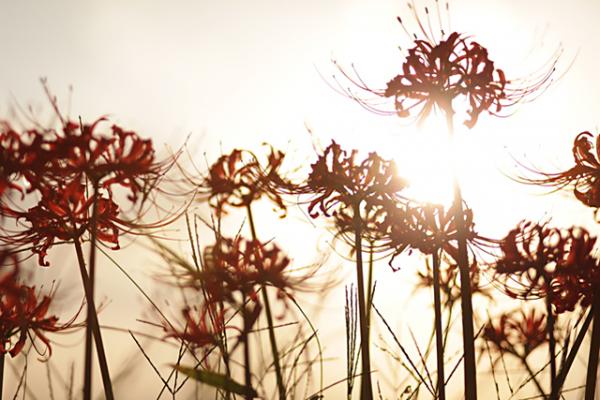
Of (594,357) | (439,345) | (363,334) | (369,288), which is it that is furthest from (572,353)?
(369,288)

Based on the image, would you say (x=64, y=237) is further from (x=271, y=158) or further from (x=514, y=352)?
(x=514, y=352)

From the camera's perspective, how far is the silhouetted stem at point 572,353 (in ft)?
11.7

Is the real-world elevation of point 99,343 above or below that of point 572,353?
below

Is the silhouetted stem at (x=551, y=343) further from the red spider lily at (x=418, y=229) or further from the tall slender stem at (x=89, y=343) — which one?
the tall slender stem at (x=89, y=343)

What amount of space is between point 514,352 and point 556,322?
0.63m

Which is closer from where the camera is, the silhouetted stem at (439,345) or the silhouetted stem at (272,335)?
the silhouetted stem at (272,335)

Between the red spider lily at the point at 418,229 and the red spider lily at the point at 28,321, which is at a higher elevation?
the red spider lily at the point at 418,229

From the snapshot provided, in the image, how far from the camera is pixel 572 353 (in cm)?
358

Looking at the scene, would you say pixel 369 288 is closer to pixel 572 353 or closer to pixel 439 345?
pixel 439 345

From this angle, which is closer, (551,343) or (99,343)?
(99,343)

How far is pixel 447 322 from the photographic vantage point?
425 cm

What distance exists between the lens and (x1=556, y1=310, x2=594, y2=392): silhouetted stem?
3.57 metres

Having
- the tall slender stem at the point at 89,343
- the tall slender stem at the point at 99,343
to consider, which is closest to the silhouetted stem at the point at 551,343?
the tall slender stem at the point at 99,343

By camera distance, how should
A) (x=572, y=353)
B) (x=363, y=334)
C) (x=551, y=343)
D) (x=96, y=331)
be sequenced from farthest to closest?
(x=551, y=343), (x=363, y=334), (x=572, y=353), (x=96, y=331)
